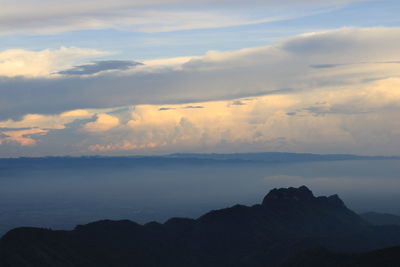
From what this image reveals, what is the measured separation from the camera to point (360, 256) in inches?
7741

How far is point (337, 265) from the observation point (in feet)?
653

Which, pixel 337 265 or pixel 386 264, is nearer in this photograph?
pixel 386 264

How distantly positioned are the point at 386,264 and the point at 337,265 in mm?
20246

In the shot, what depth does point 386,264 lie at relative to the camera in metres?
183

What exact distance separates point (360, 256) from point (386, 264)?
46.8ft

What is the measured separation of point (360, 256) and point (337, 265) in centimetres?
855

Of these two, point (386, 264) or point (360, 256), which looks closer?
point (386, 264)
